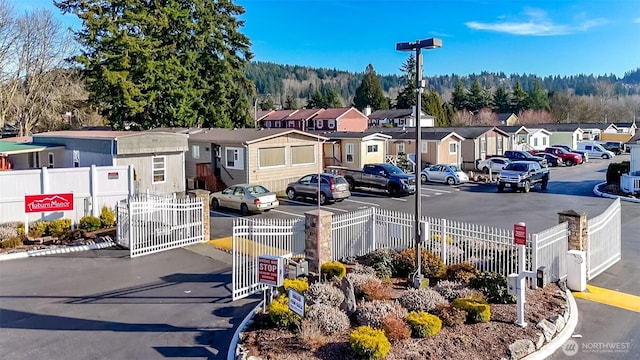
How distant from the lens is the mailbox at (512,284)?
30.7 ft

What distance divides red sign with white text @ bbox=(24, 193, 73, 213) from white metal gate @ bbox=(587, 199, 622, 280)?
16.1 m

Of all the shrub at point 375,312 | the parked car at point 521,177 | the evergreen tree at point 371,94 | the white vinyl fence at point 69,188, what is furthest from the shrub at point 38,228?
the evergreen tree at point 371,94

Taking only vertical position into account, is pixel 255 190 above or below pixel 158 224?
above

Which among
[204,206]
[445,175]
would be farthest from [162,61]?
[204,206]

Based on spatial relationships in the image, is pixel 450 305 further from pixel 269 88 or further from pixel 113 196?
pixel 269 88

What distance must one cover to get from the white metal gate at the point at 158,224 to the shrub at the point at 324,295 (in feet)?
23.5

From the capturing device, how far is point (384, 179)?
2939 centimetres

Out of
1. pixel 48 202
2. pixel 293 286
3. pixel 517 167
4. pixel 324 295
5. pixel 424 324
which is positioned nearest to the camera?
pixel 424 324

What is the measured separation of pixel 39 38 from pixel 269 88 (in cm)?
13336

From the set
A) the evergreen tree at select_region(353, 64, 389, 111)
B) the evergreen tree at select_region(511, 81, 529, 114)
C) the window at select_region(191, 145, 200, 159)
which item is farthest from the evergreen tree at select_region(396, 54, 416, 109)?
the window at select_region(191, 145, 200, 159)

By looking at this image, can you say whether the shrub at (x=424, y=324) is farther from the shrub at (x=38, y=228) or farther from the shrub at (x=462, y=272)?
the shrub at (x=38, y=228)

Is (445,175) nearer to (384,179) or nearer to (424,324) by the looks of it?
(384,179)

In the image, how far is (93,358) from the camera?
8.30 m

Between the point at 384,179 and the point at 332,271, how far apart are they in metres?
18.1
